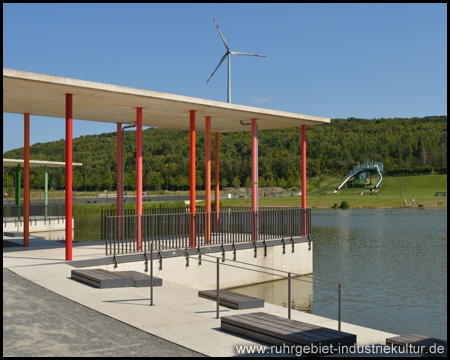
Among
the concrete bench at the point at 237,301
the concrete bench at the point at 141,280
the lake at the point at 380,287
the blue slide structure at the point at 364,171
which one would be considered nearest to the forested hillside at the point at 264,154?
the blue slide structure at the point at 364,171

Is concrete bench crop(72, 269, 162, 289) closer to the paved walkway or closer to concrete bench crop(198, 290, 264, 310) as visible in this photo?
the paved walkway

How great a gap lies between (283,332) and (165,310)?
2808 millimetres

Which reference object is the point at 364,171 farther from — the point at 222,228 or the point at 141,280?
the point at 141,280

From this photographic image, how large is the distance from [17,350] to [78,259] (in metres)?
7.04

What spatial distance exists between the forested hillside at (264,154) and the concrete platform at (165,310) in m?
71.5

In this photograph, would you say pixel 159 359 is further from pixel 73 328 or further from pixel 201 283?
pixel 201 283

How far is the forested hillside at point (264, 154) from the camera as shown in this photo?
349 feet

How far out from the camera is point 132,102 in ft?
48.1

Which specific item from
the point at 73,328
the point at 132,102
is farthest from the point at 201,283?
the point at 73,328

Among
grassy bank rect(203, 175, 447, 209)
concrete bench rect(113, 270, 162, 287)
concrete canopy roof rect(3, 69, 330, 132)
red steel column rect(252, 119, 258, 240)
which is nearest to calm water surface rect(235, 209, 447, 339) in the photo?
red steel column rect(252, 119, 258, 240)

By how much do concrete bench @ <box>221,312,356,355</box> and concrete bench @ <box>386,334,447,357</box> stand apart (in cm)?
71

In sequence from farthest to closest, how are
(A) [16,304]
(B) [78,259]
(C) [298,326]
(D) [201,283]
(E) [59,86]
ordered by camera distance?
(D) [201,283] < (B) [78,259] < (E) [59,86] < (A) [16,304] < (C) [298,326]

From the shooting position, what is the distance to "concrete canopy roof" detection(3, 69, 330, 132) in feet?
40.8

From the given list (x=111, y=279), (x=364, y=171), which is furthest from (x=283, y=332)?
(x=364, y=171)
